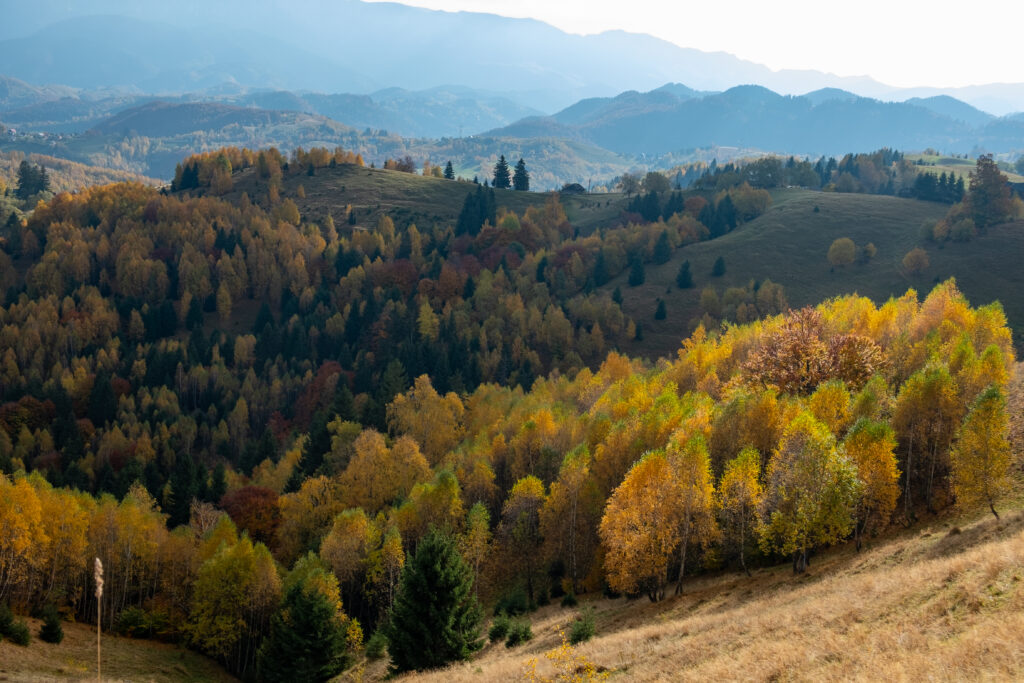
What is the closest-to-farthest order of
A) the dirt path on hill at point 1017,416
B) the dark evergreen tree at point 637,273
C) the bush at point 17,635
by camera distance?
1. the dirt path on hill at point 1017,416
2. the bush at point 17,635
3. the dark evergreen tree at point 637,273

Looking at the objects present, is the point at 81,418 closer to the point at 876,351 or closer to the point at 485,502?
the point at 485,502

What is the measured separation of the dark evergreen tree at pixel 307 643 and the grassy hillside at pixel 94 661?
393 inches

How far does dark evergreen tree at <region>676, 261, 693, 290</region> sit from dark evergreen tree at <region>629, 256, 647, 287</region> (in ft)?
33.1

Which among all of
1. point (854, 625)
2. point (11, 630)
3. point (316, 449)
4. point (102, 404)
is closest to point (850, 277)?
point (316, 449)

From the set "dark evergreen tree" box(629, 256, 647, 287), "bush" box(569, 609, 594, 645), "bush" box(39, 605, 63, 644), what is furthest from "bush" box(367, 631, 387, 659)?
"dark evergreen tree" box(629, 256, 647, 287)

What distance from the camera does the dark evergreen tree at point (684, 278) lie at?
18900 cm

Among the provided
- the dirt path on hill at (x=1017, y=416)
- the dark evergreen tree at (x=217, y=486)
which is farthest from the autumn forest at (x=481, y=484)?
the dirt path on hill at (x=1017, y=416)

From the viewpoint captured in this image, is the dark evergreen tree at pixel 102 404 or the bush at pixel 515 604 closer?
the bush at pixel 515 604

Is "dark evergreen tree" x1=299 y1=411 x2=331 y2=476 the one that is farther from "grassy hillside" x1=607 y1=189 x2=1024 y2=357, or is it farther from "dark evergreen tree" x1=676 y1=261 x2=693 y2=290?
"dark evergreen tree" x1=676 y1=261 x2=693 y2=290

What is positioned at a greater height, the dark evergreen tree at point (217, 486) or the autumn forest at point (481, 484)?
the autumn forest at point (481, 484)

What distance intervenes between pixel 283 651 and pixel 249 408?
116140 mm

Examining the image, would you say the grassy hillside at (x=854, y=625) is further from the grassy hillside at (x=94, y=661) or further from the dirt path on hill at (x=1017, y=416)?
the grassy hillside at (x=94, y=661)

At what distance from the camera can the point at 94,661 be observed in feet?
178

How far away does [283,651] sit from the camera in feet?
169
